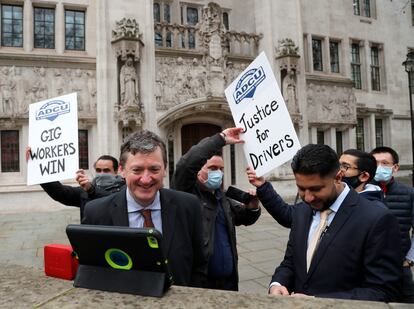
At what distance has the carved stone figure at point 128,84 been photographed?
456 inches

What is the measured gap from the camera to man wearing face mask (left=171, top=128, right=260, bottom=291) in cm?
264

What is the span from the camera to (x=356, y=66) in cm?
1823

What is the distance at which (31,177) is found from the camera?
3.47m

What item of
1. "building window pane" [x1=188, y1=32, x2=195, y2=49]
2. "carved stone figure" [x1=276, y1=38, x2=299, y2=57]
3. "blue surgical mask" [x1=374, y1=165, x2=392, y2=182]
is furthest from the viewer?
"carved stone figure" [x1=276, y1=38, x2=299, y2=57]

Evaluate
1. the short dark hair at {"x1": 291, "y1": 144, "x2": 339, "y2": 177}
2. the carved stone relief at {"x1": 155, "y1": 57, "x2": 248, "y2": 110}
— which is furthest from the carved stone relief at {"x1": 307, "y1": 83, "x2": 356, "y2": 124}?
the short dark hair at {"x1": 291, "y1": 144, "x2": 339, "y2": 177}

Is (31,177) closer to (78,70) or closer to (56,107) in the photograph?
(56,107)

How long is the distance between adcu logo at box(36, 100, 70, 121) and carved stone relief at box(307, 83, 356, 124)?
13.8 metres

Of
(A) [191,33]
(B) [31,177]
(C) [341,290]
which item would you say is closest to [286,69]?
(A) [191,33]

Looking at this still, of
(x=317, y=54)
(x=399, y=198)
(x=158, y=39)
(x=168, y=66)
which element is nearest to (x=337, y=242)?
(x=399, y=198)

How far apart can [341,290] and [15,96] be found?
12.2 m

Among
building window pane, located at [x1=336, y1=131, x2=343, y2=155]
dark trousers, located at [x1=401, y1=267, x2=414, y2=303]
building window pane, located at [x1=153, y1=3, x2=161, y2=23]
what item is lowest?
dark trousers, located at [x1=401, y1=267, x2=414, y2=303]

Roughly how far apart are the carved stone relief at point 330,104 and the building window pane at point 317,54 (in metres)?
1.13

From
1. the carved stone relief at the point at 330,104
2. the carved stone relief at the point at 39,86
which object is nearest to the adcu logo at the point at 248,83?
the carved stone relief at the point at 39,86

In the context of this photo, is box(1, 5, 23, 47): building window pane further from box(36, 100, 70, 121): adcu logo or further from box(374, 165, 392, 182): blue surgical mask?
box(374, 165, 392, 182): blue surgical mask
